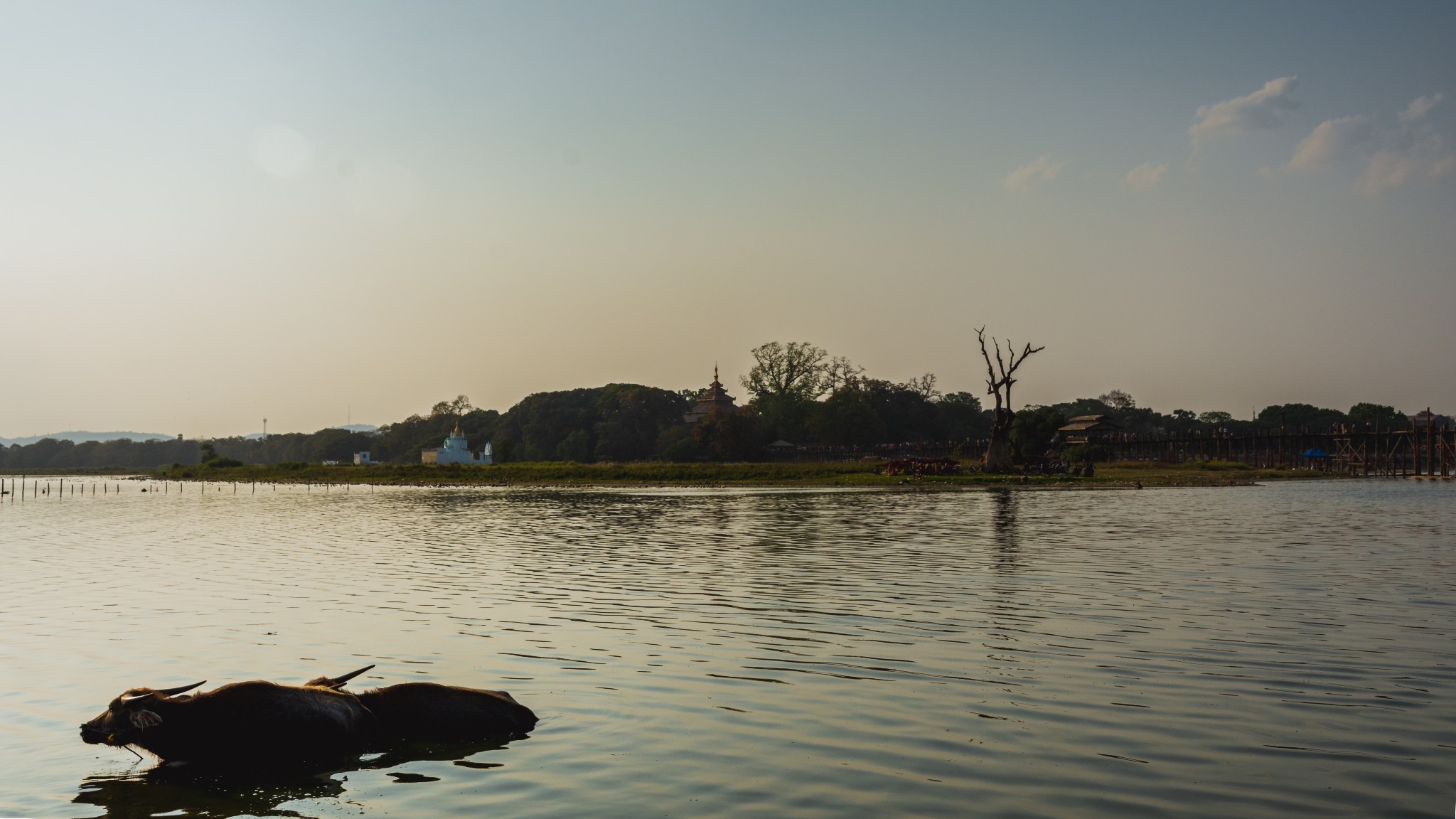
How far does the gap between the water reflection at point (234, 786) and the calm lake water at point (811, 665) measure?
0.13 feet

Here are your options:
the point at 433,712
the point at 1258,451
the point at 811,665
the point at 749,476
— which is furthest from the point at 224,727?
the point at 1258,451

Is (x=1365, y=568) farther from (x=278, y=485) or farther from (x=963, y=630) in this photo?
(x=278, y=485)

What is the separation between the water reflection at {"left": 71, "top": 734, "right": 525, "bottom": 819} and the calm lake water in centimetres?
4

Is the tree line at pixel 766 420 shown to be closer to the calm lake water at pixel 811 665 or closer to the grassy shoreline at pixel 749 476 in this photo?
the grassy shoreline at pixel 749 476

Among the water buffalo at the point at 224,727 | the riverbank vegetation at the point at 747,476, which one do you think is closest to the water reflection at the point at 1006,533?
the water buffalo at the point at 224,727

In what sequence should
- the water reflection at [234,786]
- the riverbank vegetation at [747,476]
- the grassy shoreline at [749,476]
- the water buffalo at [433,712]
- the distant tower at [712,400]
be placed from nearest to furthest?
the water reflection at [234,786], the water buffalo at [433,712], the grassy shoreline at [749,476], the riverbank vegetation at [747,476], the distant tower at [712,400]

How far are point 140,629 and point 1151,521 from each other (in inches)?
1156

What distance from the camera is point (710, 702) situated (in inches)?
400

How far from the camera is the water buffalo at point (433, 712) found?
9008mm

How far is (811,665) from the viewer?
38.7ft

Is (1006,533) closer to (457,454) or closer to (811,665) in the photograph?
(811,665)

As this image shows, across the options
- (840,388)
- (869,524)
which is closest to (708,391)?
(840,388)

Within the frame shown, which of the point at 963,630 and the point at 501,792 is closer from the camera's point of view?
the point at 501,792

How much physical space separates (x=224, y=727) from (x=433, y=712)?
1.64 meters
